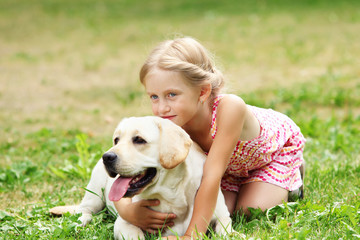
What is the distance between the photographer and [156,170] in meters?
3.00

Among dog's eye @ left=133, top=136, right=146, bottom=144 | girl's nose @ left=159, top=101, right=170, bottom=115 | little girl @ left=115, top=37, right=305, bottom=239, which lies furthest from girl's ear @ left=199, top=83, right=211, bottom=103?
dog's eye @ left=133, top=136, right=146, bottom=144

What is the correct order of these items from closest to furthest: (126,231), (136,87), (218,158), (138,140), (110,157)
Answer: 1. (110,157)
2. (138,140)
3. (126,231)
4. (218,158)
5. (136,87)

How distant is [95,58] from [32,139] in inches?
234

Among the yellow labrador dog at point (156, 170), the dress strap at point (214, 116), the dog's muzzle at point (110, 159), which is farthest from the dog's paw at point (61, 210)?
the dress strap at point (214, 116)

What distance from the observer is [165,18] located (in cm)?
1686

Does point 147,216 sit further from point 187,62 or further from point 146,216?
point 187,62

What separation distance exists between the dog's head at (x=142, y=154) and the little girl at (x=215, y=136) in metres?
0.27

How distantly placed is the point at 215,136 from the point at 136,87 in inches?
229

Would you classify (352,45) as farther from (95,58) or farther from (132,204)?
(132,204)

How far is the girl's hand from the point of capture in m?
3.12

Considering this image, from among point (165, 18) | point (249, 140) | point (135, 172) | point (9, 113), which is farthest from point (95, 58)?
point (135, 172)

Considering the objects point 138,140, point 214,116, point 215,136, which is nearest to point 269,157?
point 214,116

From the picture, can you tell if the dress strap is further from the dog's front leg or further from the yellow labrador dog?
the dog's front leg

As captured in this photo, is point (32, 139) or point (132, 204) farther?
point (32, 139)
